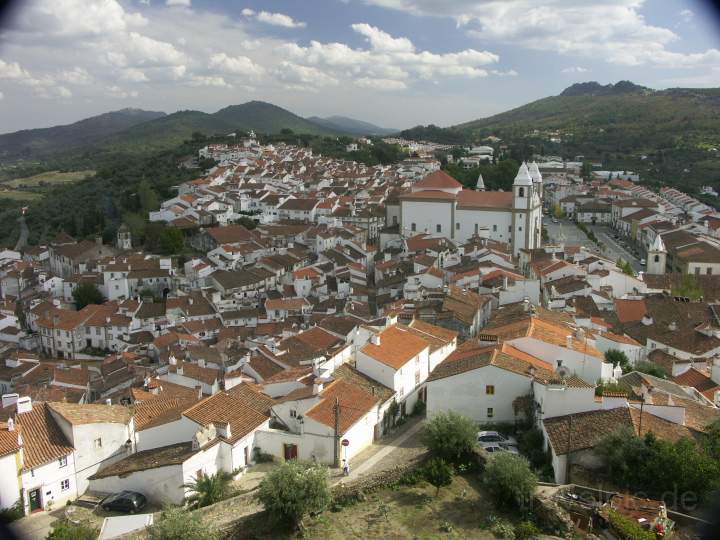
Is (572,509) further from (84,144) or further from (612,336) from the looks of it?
(84,144)

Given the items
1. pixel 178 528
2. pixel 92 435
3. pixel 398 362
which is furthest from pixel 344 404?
pixel 178 528

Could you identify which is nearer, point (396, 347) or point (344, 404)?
point (344, 404)

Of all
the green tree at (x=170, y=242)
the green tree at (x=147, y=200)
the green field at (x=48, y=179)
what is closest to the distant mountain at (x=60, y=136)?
the green field at (x=48, y=179)

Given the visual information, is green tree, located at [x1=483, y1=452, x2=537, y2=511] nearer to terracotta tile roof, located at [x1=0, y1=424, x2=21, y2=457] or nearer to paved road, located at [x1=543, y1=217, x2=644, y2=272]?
terracotta tile roof, located at [x1=0, y1=424, x2=21, y2=457]

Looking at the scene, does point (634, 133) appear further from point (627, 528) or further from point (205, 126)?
point (627, 528)

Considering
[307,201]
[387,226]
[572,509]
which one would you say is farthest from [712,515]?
[307,201]
